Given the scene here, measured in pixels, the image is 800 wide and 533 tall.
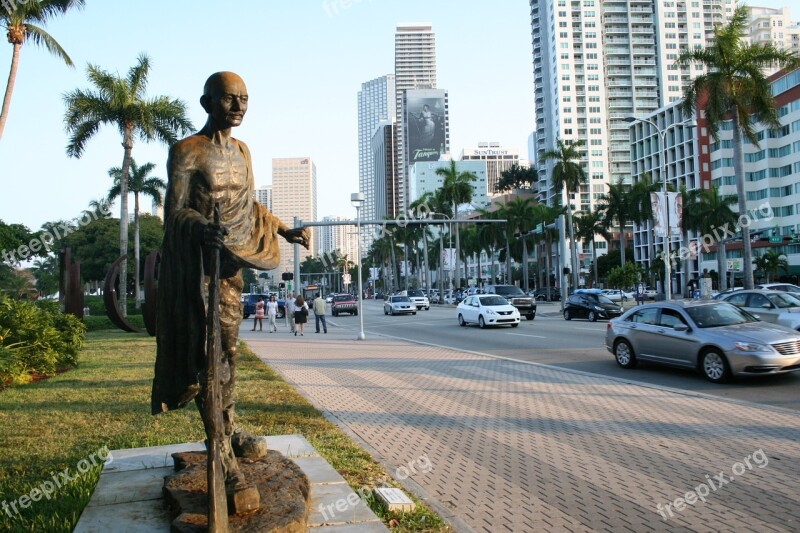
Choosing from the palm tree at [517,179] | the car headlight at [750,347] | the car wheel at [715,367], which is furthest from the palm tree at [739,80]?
the palm tree at [517,179]

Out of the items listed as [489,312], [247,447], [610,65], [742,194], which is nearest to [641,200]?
[742,194]

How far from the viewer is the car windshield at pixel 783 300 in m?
15.8

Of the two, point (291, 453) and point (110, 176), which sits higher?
point (110, 176)

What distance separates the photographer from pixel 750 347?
10.5 metres

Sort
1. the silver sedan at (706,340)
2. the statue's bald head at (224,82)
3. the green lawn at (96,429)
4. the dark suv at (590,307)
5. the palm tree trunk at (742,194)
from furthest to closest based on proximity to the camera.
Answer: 1. the dark suv at (590,307)
2. the palm tree trunk at (742,194)
3. the silver sedan at (706,340)
4. the green lawn at (96,429)
5. the statue's bald head at (224,82)

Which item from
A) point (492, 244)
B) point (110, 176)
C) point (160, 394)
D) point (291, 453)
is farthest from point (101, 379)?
point (492, 244)

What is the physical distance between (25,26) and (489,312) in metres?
20.5

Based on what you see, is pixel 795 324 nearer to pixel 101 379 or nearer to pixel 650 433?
pixel 650 433

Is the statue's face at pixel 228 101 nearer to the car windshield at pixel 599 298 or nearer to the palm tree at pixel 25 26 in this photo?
the palm tree at pixel 25 26

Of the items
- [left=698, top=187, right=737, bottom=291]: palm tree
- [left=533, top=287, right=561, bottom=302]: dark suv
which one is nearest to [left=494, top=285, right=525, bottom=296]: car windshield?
[left=533, top=287, right=561, bottom=302]: dark suv

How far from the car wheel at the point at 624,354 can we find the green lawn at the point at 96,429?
23.3 ft

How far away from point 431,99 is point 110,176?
148m

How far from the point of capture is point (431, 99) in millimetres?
185125

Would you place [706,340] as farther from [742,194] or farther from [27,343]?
[742,194]
